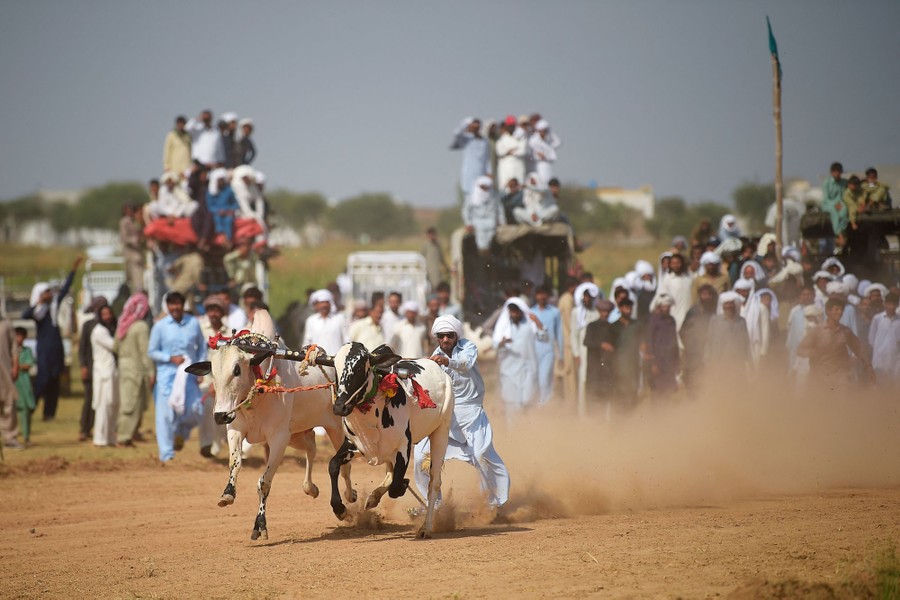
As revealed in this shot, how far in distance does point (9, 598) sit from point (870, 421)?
10598mm

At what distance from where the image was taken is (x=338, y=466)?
33.3 feet

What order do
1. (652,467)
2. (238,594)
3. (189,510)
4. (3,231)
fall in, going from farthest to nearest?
(3,231) → (652,467) → (189,510) → (238,594)

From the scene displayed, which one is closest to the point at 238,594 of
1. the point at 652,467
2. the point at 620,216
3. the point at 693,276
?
the point at 652,467

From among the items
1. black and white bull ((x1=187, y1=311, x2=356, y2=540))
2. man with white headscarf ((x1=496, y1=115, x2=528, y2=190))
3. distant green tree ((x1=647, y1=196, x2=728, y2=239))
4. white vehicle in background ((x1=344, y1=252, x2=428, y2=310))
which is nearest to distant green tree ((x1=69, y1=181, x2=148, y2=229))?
distant green tree ((x1=647, y1=196, x2=728, y2=239))

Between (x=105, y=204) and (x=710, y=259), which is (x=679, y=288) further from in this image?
(x=105, y=204)

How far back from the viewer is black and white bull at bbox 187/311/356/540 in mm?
10258

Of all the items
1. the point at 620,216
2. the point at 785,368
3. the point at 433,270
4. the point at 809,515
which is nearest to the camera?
the point at 809,515

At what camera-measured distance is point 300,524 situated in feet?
36.9

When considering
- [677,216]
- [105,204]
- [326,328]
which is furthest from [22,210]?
[326,328]

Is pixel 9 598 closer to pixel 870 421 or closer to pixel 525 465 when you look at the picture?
pixel 525 465

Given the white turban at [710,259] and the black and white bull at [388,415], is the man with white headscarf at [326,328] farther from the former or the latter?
the black and white bull at [388,415]

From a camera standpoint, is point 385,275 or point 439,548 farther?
point 385,275

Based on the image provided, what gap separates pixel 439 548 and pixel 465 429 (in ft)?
5.41

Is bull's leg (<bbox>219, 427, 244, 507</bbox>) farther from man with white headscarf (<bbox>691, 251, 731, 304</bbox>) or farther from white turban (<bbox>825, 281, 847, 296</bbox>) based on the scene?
man with white headscarf (<bbox>691, 251, 731, 304</bbox>)
